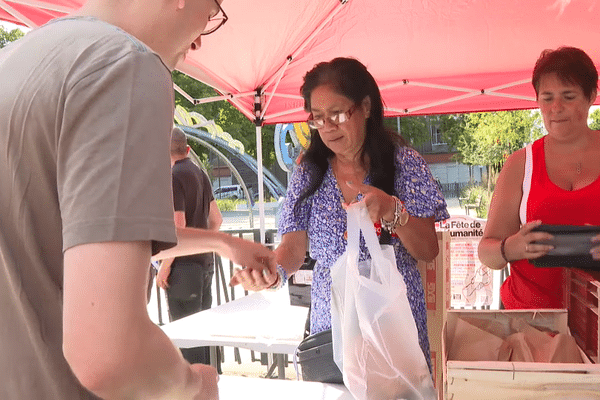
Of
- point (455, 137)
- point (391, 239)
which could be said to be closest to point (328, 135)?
point (391, 239)

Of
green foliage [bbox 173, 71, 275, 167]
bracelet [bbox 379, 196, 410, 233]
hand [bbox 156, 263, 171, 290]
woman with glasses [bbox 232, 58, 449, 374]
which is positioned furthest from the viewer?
green foliage [bbox 173, 71, 275, 167]

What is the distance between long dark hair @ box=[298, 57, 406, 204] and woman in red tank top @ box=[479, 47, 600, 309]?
0.43 meters

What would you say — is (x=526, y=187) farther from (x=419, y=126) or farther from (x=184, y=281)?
(x=419, y=126)

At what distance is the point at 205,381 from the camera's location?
740 millimetres

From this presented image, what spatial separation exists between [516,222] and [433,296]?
2.43ft

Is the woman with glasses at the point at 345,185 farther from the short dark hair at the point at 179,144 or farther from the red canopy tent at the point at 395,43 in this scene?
the short dark hair at the point at 179,144

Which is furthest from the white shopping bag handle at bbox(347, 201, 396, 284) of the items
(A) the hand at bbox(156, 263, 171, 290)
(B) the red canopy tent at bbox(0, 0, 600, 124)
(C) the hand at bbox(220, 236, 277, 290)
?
(A) the hand at bbox(156, 263, 171, 290)

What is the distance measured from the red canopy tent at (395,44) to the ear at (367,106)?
156 centimetres

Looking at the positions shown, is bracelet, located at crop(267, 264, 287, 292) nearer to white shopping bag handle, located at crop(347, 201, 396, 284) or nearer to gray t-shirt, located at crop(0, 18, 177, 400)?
white shopping bag handle, located at crop(347, 201, 396, 284)

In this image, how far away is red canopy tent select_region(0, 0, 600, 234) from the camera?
3.62 meters

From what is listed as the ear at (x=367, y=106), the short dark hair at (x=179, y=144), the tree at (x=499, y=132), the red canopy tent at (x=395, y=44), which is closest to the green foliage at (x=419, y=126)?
the tree at (x=499, y=132)

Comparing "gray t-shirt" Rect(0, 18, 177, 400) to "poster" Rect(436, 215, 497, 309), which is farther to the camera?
"poster" Rect(436, 215, 497, 309)

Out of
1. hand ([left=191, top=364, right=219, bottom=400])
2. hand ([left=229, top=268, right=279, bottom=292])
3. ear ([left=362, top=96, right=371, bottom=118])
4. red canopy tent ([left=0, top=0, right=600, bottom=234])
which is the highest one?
red canopy tent ([left=0, top=0, right=600, bottom=234])

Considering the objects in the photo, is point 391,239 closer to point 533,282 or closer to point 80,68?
point 533,282
